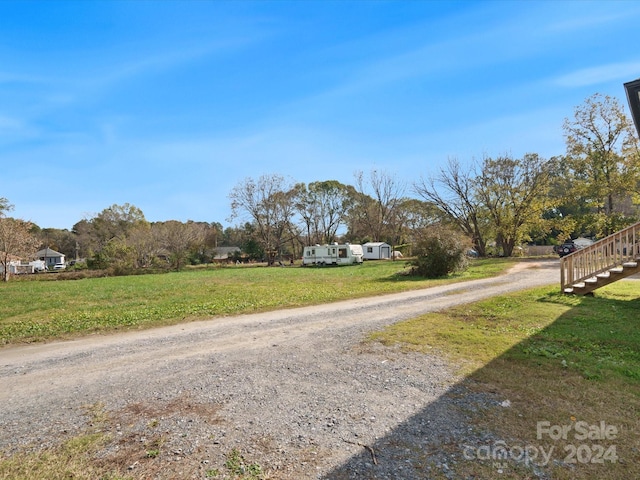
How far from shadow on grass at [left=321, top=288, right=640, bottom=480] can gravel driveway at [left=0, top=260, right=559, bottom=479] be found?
28 mm

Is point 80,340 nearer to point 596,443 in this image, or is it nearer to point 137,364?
point 137,364

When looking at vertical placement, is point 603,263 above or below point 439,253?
below

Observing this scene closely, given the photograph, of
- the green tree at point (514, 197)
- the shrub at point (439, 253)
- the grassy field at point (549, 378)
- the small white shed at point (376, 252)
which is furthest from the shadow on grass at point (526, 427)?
the small white shed at point (376, 252)

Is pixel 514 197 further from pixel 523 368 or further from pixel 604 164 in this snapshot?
pixel 523 368

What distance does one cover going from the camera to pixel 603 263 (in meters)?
10.4

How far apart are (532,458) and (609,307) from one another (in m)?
8.25

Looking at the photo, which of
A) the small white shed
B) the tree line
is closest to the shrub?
the tree line

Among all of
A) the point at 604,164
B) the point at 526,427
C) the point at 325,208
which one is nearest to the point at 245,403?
the point at 526,427

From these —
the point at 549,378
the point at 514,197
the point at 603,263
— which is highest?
the point at 514,197

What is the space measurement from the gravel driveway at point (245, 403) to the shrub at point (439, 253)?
1238cm

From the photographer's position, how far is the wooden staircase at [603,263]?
986 cm

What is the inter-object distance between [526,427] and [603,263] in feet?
32.2

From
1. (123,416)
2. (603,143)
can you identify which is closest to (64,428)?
(123,416)

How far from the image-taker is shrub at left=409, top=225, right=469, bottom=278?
1811 centimetres
